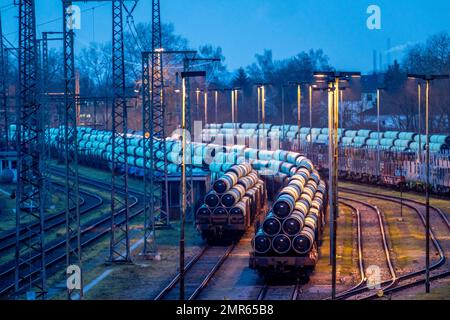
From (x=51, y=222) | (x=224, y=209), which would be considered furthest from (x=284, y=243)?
(x=51, y=222)

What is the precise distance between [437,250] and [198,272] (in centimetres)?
950

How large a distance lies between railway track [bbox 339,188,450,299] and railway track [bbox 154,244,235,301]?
4.81 m

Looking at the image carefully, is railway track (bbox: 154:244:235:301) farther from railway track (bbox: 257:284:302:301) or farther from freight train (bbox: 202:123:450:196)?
freight train (bbox: 202:123:450:196)

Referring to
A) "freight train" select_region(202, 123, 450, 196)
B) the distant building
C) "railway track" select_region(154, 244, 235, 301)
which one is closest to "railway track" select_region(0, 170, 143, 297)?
"railway track" select_region(154, 244, 235, 301)

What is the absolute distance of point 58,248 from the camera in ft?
116

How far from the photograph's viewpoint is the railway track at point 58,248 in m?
27.4

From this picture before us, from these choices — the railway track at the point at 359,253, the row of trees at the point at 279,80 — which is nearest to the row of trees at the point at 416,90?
the row of trees at the point at 279,80

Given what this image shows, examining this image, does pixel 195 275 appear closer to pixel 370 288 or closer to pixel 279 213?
pixel 279 213

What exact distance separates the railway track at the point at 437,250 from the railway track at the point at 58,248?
1067 centimetres

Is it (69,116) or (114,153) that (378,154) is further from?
(69,116)

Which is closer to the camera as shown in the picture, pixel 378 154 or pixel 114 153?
pixel 114 153

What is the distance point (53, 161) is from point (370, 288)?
6506 cm

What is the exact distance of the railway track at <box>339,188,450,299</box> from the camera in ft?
81.8

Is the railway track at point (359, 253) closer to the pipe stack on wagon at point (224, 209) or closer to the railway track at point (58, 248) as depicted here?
the pipe stack on wagon at point (224, 209)
